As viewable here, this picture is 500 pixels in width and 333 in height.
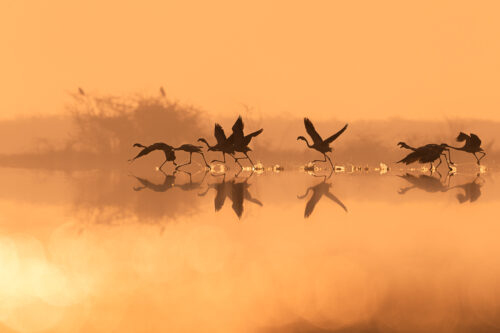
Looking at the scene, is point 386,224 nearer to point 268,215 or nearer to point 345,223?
point 345,223

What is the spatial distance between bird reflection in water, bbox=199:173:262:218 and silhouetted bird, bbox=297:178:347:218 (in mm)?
211

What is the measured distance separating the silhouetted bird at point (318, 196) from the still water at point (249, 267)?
0.11 feet

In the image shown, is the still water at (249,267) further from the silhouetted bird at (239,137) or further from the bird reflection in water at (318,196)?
the silhouetted bird at (239,137)

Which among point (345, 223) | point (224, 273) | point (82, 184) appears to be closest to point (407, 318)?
point (224, 273)

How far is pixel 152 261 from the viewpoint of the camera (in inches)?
45.4

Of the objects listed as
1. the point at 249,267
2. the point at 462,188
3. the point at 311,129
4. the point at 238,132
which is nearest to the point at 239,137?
the point at 238,132

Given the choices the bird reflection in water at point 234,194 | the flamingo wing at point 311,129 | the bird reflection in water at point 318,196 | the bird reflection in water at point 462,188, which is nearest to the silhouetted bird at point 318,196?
the bird reflection in water at point 318,196

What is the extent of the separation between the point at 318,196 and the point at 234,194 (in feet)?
1.25

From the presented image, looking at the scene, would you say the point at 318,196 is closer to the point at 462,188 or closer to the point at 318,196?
the point at 318,196

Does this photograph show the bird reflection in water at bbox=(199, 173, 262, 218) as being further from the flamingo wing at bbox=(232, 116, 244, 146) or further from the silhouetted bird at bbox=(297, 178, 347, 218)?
the flamingo wing at bbox=(232, 116, 244, 146)

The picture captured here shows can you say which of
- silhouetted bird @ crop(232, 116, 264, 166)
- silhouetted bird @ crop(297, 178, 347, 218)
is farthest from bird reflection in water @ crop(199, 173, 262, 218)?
→ silhouetted bird @ crop(232, 116, 264, 166)

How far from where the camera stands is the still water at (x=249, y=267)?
781mm

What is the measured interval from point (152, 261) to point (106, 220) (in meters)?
0.70

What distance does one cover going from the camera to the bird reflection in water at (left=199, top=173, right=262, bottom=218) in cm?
222
